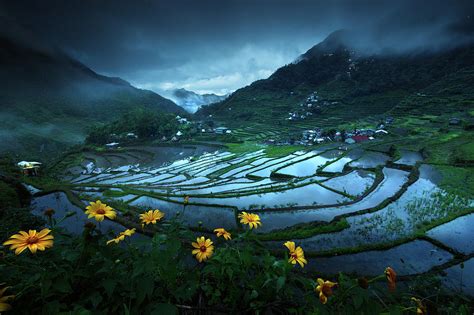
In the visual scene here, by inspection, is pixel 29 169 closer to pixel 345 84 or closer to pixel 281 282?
pixel 281 282

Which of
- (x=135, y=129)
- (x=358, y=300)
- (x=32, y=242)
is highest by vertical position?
(x=32, y=242)

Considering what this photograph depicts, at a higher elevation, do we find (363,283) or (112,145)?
(363,283)

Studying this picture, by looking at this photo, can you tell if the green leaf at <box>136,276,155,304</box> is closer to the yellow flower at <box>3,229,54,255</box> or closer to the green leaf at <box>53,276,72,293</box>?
the green leaf at <box>53,276,72,293</box>

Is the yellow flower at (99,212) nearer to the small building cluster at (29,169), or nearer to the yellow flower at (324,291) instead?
the yellow flower at (324,291)

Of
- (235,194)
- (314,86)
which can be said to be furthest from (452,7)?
(235,194)

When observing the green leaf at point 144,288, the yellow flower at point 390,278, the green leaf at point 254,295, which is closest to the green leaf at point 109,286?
the green leaf at point 144,288

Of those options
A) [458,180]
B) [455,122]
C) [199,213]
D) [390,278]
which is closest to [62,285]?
[390,278]

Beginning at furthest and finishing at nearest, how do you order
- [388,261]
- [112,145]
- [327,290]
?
[112,145]
[388,261]
[327,290]

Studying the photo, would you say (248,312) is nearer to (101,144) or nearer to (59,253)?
(59,253)
